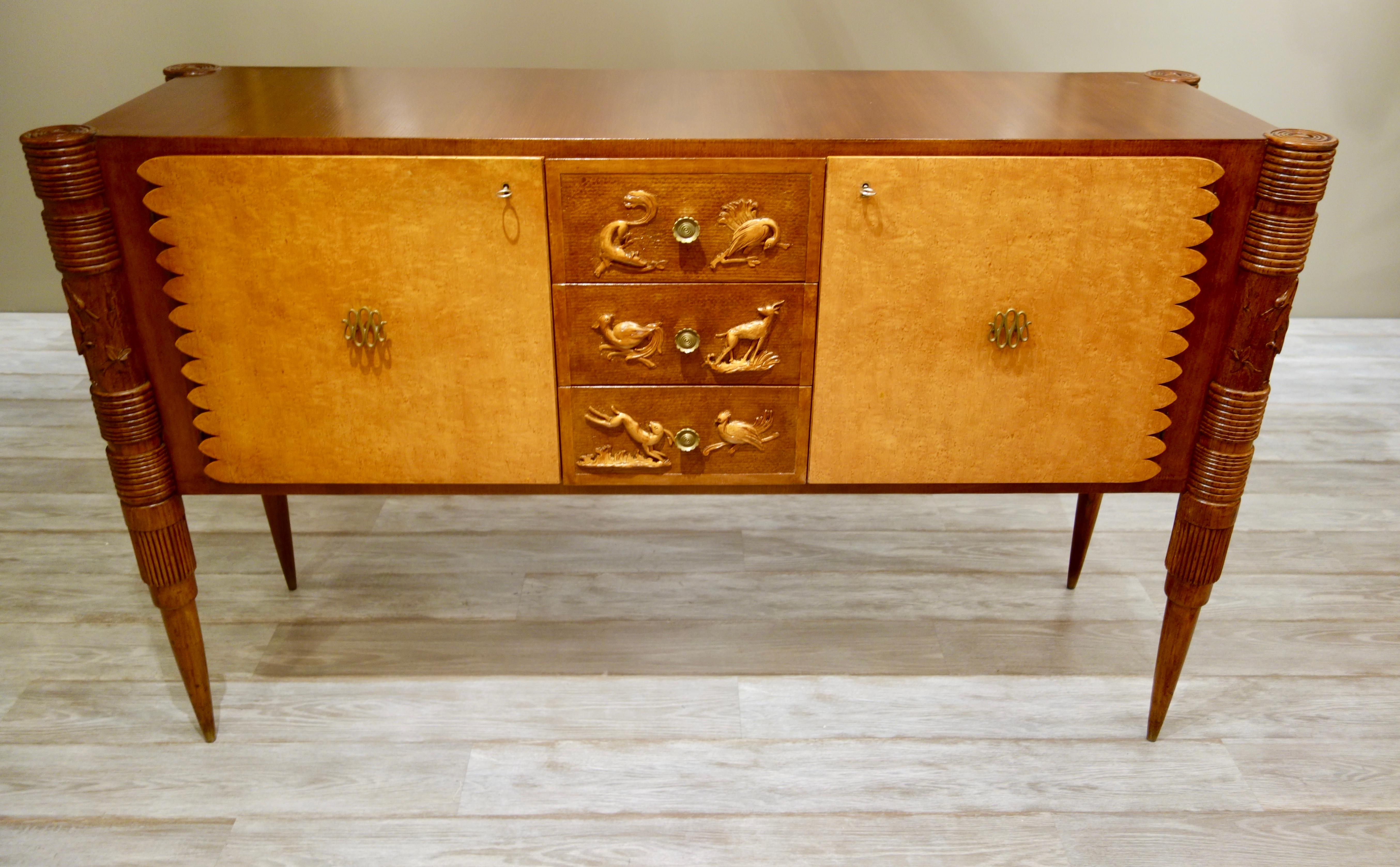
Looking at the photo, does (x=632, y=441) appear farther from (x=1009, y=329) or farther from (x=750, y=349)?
(x=1009, y=329)

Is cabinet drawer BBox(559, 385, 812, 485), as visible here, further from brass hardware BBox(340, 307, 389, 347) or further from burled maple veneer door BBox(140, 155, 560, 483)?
brass hardware BBox(340, 307, 389, 347)

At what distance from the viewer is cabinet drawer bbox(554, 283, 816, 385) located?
1.36m

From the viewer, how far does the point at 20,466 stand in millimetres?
2350

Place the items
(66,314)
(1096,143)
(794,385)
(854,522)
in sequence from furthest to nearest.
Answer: (66,314), (854,522), (794,385), (1096,143)

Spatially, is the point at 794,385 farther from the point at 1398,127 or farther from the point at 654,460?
the point at 1398,127

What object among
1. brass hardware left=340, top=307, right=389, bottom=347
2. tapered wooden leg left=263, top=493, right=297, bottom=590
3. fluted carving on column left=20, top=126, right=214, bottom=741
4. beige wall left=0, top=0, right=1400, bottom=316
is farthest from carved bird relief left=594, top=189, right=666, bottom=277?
beige wall left=0, top=0, right=1400, bottom=316

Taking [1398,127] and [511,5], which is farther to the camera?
[1398,127]

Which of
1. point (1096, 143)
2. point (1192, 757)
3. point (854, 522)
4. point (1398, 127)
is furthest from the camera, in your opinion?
point (1398, 127)

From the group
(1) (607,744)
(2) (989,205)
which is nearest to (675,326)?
(2) (989,205)

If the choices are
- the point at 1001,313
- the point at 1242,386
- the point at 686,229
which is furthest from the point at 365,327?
the point at 1242,386

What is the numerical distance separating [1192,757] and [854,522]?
77cm

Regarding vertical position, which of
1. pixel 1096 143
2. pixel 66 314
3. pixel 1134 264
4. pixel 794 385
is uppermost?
pixel 1096 143

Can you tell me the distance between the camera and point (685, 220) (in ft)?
4.31

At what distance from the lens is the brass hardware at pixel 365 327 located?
1357 millimetres
